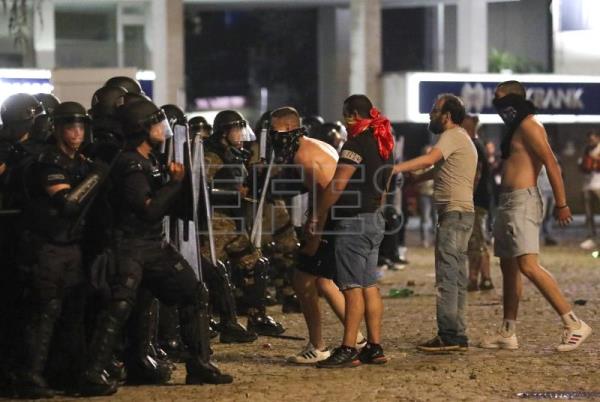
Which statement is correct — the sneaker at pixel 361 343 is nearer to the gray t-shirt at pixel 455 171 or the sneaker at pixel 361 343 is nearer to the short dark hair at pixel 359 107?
the gray t-shirt at pixel 455 171

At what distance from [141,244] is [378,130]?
6.90 ft

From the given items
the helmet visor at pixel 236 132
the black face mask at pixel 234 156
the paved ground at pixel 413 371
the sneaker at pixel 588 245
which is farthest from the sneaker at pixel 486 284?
the sneaker at pixel 588 245

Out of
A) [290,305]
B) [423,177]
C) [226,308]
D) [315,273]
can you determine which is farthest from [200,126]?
[315,273]

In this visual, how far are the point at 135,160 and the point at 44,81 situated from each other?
11.0 meters

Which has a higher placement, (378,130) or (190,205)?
(378,130)

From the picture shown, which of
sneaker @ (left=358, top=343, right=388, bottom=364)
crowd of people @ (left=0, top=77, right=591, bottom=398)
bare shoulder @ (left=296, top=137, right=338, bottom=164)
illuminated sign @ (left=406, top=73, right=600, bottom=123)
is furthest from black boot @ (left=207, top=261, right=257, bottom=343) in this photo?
illuminated sign @ (left=406, top=73, right=600, bottom=123)

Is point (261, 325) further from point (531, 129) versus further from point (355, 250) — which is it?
point (531, 129)

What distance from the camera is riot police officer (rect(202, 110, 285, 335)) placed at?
11.6 metres

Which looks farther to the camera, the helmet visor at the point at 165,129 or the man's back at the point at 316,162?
the man's back at the point at 316,162

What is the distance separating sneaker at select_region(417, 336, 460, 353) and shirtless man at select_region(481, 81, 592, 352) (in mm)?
411

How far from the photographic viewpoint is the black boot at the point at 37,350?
27.6 ft

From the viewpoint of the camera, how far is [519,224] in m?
10.3

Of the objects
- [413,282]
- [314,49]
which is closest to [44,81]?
[413,282]

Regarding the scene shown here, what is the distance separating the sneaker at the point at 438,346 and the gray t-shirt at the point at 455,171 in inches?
39.6
